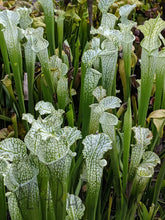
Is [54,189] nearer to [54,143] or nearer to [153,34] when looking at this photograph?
[54,143]

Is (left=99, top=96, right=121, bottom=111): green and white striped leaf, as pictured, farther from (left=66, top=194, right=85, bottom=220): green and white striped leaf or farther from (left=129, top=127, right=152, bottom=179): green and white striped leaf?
(left=66, top=194, right=85, bottom=220): green and white striped leaf

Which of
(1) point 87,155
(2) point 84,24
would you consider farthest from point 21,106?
(2) point 84,24

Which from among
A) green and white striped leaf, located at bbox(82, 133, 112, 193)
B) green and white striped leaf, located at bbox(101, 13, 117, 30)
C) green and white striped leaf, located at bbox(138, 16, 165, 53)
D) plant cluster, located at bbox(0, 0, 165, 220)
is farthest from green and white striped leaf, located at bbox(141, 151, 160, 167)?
green and white striped leaf, located at bbox(101, 13, 117, 30)

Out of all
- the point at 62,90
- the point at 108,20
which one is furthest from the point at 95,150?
the point at 108,20

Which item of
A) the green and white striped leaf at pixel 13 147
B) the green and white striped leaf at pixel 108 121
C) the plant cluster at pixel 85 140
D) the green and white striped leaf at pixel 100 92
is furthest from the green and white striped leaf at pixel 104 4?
the green and white striped leaf at pixel 13 147

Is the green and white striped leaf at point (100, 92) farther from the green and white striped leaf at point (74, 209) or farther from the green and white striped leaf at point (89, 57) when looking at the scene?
the green and white striped leaf at point (74, 209)

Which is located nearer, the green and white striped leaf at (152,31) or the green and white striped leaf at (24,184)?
the green and white striped leaf at (24,184)

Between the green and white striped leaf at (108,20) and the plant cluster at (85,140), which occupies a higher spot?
the green and white striped leaf at (108,20)

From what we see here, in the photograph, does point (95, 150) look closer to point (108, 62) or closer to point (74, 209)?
point (74, 209)
